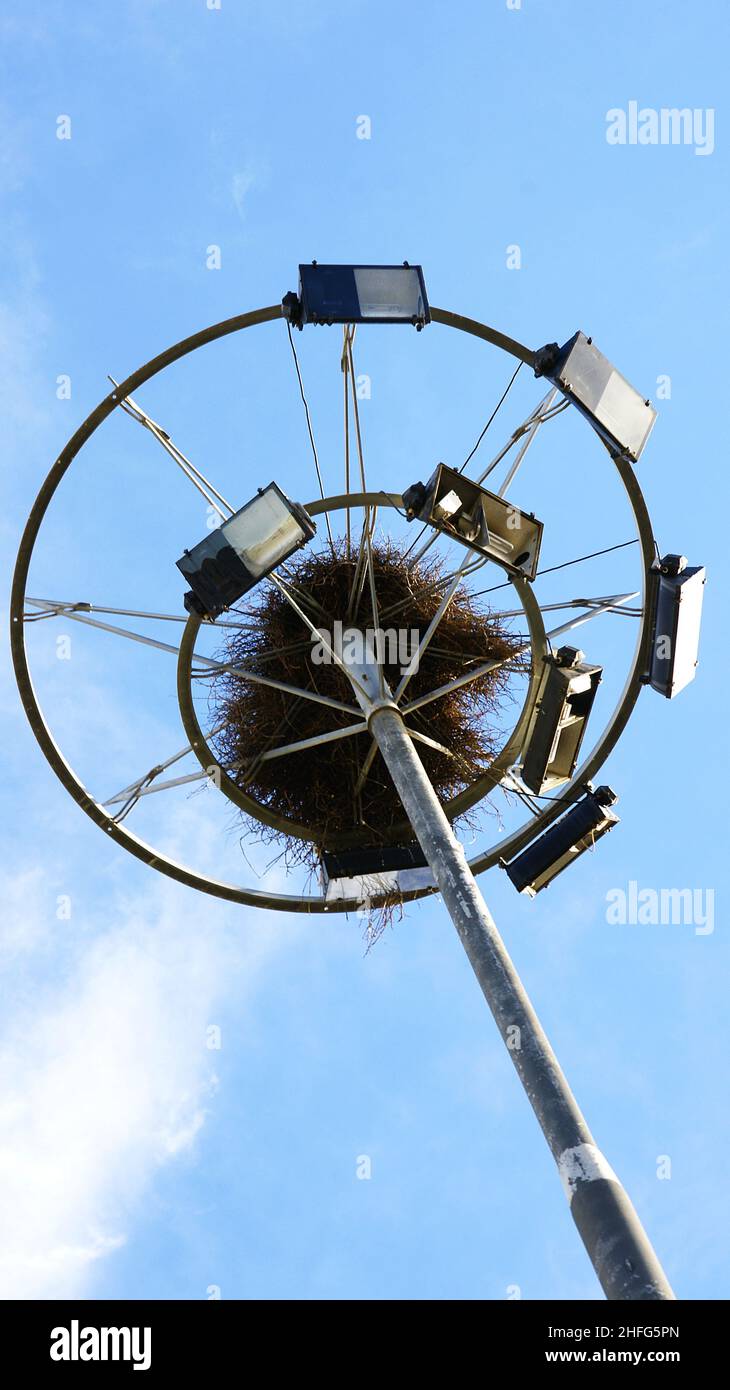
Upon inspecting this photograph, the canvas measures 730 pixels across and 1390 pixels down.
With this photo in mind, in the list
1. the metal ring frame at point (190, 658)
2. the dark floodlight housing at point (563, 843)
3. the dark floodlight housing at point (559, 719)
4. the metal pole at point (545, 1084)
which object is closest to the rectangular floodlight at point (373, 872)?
the metal ring frame at point (190, 658)

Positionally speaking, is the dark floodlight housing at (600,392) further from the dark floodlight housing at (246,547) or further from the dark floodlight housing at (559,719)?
the dark floodlight housing at (246,547)

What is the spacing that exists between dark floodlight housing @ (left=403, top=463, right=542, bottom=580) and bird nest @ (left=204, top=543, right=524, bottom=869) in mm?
1691

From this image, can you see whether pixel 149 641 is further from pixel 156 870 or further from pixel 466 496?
pixel 466 496

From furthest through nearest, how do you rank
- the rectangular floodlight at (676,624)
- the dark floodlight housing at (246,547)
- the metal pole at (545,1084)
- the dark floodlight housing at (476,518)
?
1. the rectangular floodlight at (676,624)
2. the dark floodlight housing at (476,518)
3. the dark floodlight housing at (246,547)
4. the metal pole at (545,1084)

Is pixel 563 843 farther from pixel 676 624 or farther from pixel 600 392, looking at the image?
pixel 600 392

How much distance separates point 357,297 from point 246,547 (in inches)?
81.5

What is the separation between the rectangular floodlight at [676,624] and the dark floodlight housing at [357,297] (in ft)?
9.19

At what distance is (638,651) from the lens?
1116 cm

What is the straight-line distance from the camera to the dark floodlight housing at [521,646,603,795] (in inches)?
418

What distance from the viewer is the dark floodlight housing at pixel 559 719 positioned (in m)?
10.6

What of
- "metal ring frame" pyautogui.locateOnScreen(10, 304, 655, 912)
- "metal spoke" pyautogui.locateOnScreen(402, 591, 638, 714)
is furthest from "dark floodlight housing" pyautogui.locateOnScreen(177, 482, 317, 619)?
"metal spoke" pyautogui.locateOnScreen(402, 591, 638, 714)

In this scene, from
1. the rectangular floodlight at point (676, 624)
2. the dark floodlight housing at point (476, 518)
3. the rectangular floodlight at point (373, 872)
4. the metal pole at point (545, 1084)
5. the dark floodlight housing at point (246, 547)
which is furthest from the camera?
the rectangular floodlight at point (373, 872)
